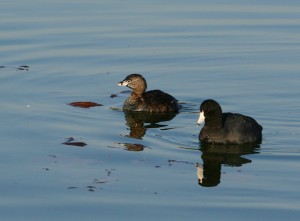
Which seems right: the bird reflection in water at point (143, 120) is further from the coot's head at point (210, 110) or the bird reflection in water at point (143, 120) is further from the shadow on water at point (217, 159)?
the shadow on water at point (217, 159)

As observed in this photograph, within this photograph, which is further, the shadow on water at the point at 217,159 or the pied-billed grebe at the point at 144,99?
the pied-billed grebe at the point at 144,99

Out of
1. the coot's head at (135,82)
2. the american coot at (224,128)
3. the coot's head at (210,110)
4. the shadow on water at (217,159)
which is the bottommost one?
the shadow on water at (217,159)

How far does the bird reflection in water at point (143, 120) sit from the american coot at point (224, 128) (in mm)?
1227

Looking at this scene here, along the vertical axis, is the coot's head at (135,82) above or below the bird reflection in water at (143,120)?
above

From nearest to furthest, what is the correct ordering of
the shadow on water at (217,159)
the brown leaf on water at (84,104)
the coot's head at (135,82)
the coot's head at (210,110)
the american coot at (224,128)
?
the shadow on water at (217,159), the american coot at (224,128), the coot's head at (210,110), the brown leaf on water at (84,104), the coot's head at (135,82)

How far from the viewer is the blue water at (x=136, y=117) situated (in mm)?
12219

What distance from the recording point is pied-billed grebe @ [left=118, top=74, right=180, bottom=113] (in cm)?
1802

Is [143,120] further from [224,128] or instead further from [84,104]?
[224,128]

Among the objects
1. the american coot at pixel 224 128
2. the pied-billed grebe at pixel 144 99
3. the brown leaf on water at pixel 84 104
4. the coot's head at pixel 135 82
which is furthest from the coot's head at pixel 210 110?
the coot's head at pixel 135 82

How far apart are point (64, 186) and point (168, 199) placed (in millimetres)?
1493

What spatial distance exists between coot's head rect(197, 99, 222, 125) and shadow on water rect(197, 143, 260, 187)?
53 centimetres

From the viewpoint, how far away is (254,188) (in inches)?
500

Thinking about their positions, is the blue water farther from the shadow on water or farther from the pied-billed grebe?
the pied-billed grebe

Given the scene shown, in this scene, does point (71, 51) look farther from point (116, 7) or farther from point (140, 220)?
point (140, 220)
